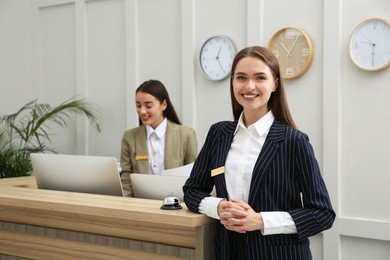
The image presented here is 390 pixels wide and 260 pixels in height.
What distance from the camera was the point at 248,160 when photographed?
219cm

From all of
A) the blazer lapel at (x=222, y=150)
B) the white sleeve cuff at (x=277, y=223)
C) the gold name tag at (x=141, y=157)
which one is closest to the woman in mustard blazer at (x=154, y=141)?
the gold name tag at (x=141, y=157)

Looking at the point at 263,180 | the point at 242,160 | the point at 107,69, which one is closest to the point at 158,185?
the point at 242,160

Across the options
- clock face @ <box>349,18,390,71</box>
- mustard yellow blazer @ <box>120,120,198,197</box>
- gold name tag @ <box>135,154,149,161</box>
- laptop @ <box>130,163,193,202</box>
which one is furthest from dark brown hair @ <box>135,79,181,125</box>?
laptop @ <box>130,163,193,202</box>

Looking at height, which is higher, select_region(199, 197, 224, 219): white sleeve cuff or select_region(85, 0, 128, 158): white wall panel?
select_region(85, 0, 128, 158): white wall panel

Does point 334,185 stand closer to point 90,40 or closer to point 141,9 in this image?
point 141,9

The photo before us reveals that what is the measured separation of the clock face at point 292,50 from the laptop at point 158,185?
225 centimetres

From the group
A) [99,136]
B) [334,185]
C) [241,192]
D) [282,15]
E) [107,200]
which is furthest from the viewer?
[99,136]

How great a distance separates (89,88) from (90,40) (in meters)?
0.53

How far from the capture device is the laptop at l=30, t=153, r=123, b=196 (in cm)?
284

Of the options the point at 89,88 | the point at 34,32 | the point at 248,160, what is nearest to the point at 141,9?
the point at 89,88

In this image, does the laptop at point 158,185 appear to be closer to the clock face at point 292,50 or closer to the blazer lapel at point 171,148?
the blazer lapel at point 171,148

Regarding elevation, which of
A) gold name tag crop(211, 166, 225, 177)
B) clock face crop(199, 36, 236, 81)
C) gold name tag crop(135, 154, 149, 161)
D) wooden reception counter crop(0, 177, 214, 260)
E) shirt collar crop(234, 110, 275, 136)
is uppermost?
clock face crop(199, 36, 236, 81)

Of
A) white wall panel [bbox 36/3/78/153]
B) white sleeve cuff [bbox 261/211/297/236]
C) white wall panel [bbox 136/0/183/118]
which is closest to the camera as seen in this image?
white sleeve cuff [bbox 261/211/297/236]

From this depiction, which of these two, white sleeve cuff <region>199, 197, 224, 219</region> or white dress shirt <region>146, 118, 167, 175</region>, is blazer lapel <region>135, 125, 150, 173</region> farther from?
white sleeve cuff <region>199, 197, 224, 219</region>
